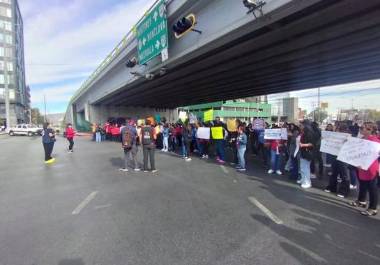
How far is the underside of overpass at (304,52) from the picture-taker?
828 centimetres

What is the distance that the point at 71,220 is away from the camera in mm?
5102

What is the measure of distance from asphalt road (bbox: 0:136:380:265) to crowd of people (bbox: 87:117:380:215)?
1.71 ft

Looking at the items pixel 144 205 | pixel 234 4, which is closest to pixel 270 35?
pixel 234 4

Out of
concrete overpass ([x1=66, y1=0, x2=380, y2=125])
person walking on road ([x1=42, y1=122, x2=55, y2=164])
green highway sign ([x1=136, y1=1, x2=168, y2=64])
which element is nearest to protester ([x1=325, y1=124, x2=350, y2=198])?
concrete overpass ([x1=66, y1=0, x2=380, y2=125])

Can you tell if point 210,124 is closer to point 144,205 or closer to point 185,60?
point 185,60

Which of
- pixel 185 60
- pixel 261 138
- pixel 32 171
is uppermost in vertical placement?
pixel 185 60

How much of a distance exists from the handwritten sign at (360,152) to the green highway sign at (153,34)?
9.18 metres

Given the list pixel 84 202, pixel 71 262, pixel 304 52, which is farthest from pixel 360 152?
pixel 304 52

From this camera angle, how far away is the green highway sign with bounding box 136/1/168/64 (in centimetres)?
1245

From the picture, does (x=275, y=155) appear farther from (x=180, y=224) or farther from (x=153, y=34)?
(x=153, y=34)

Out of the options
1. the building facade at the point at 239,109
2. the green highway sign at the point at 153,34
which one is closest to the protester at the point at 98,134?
the green highway sign at the point at 153,34

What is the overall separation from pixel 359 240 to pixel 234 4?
316 inches

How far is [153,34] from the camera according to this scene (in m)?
13.4

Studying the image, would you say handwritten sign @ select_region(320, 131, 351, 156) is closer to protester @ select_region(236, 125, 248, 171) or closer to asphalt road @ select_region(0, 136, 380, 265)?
asphalt road @ select_region(0, 136, 380, 265)
